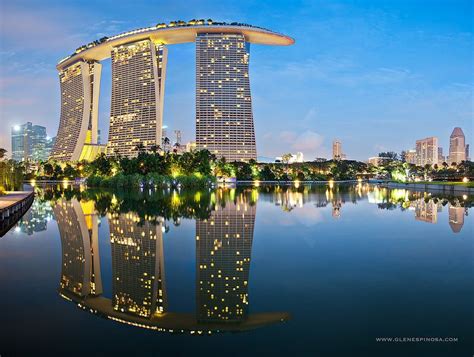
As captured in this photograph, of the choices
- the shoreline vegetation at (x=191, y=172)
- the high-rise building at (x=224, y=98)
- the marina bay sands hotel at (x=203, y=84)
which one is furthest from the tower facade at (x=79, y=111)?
the high-rise building at (x=224, y=98)

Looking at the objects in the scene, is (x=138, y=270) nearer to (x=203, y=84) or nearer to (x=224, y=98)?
(x=224, y=98)

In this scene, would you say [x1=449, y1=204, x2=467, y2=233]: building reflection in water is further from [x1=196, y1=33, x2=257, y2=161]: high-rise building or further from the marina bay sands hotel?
the marina bay sands hotel

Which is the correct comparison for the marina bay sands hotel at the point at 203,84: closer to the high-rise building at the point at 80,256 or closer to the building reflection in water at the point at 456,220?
the building reflection in water at the point at 456,220

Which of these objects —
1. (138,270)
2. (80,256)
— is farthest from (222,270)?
(80,256)

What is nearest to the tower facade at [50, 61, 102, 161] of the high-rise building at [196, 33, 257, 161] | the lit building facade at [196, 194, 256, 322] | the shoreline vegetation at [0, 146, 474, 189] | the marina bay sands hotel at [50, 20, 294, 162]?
the shoreline vegetation at [0, 146, 474, 189]

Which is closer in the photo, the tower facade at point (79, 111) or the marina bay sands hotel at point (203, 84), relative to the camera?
the marina bay sands hotel at point (203, 84)

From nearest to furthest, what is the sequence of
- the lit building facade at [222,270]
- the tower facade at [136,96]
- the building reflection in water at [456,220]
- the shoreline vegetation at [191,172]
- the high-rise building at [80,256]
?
the lit building facade at [222,270]
the high-rise building at [80,256]
the building reflection in water at [456,220]
the shoreline vegetation at [191,172]
the tower facade at [136,96]
